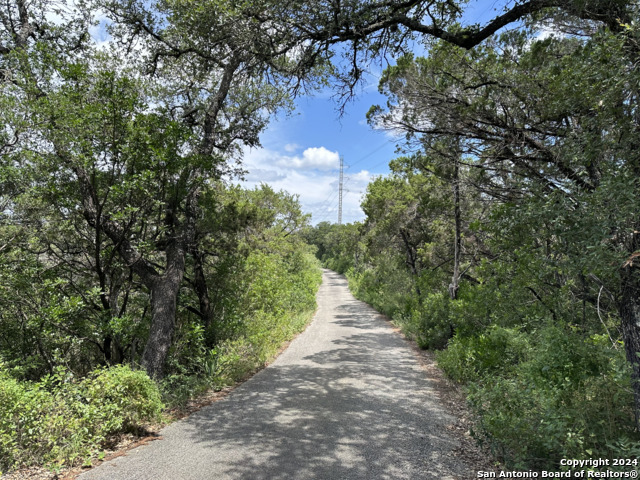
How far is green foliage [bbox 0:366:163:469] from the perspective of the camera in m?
3.47

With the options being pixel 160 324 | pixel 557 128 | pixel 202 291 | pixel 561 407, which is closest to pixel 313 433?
pixel 561 407

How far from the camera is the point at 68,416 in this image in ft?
12.5

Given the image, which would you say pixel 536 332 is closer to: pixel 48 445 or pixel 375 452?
pixel 375 452

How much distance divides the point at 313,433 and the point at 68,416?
9.65 ft

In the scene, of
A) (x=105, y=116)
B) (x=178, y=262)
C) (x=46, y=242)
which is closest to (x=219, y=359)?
(x=178, y=262)

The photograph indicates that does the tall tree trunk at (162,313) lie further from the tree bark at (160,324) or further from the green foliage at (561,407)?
the green foliage at (561,407)

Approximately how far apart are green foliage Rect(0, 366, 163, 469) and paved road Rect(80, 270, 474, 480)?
0.41 m

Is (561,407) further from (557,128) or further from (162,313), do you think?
(162,313)

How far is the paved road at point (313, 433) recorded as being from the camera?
11.5ft

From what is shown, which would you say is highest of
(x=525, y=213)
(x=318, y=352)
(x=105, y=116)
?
(x=105, y=116)

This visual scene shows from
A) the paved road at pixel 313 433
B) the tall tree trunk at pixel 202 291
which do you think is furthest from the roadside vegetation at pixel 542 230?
the tall tree trunk at pixel 202 291

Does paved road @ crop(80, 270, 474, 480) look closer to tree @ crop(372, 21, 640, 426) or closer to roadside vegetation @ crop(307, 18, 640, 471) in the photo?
roadside vegetation @ crop(307, 18, 640, 471)

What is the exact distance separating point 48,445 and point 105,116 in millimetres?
4457

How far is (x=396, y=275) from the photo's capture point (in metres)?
16.9
